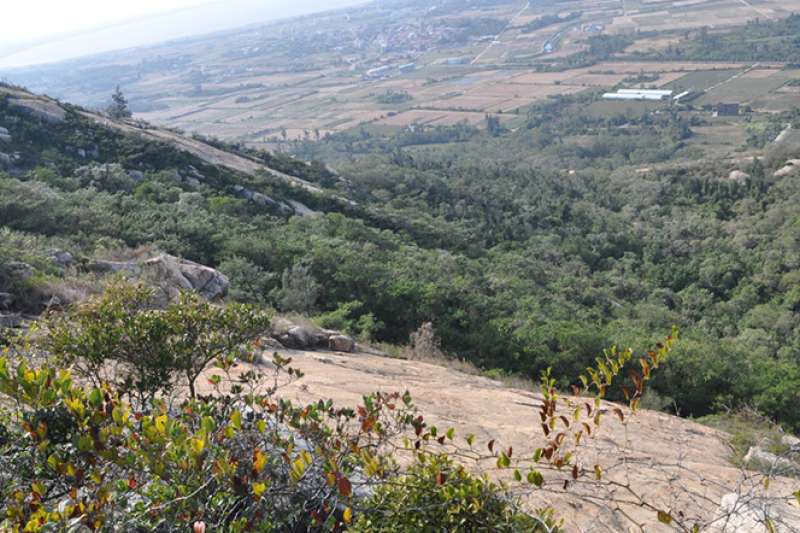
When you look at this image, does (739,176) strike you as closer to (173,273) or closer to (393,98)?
(173,273)

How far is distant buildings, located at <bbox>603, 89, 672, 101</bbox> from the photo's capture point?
80.9m

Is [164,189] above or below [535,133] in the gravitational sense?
above

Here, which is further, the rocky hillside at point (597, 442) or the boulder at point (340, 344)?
the boulder at point (340, 344)

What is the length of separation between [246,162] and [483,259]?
14257mm

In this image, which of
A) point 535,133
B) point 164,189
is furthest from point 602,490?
point 535,133

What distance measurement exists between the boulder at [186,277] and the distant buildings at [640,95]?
262 ft

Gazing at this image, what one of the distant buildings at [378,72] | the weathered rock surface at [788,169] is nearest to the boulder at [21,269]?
the weathered rock surface at [788,169]

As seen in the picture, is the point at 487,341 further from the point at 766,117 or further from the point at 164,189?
the point at 766,117

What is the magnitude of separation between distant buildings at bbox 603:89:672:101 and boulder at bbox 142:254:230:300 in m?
79.7

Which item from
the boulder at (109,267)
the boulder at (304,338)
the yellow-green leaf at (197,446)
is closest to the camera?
the yellow-green leaf at (197,446)

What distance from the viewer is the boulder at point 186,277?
37.6ft

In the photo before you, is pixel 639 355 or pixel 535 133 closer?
pixel 639 355

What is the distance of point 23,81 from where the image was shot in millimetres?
138375

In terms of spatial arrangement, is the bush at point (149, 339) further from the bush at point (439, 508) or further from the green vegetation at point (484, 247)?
the green vegetation at point (484, 247)
